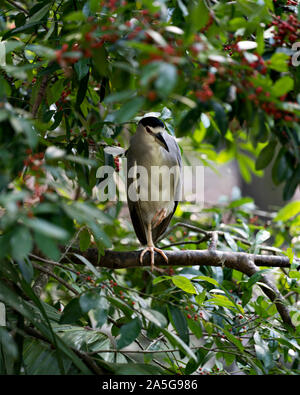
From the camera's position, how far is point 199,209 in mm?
3383

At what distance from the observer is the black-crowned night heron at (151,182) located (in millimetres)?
2395

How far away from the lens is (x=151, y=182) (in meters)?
2.53

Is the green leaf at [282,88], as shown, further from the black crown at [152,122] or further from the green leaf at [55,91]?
the black crown at [152,122]

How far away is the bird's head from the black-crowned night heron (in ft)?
0.25

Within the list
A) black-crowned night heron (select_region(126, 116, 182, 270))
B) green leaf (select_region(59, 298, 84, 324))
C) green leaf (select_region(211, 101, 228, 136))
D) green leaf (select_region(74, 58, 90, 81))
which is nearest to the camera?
green leaf (select_region(211, 101, 228, 136))

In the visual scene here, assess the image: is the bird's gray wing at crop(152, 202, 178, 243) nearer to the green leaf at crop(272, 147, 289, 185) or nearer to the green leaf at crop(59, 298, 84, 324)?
the green leaf at crop(59, 298, 84, 324)

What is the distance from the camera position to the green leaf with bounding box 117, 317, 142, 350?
1.20 metres

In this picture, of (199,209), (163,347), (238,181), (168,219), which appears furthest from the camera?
(238,181)

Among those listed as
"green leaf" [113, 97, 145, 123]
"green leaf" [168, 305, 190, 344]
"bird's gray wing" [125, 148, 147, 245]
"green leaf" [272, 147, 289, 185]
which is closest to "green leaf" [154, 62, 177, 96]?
"green leaf" [113, 97, 145, 123]

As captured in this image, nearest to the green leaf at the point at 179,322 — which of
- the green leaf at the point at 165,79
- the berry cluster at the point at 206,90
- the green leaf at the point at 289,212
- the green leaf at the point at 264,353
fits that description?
the green leaf at the point at 264,353

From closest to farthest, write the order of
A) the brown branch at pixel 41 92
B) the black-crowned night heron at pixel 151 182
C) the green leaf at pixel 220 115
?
the green leaf at pixel 220 115
the brown branch at pixel 41 92
the black-crowned night heron at pixel 151 182

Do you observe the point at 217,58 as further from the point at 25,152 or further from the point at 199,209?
the point at 199,209
